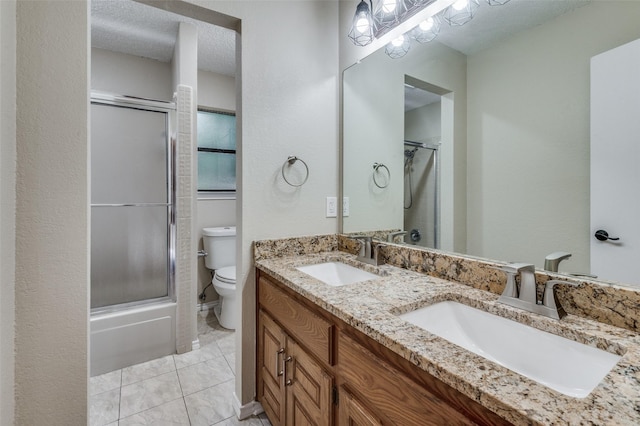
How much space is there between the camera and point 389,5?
1403 millimetres

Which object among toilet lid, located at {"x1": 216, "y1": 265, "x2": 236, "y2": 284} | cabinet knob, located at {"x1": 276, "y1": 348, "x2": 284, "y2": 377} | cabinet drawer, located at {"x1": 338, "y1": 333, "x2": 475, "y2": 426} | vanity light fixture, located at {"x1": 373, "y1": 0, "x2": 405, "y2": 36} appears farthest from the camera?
toilet lid, located at {"x1": 216, "y1": 265, "x2": 236, "y2": 284}

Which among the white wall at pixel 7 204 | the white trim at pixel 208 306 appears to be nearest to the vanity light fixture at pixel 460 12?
the white wall at pixel 7 204

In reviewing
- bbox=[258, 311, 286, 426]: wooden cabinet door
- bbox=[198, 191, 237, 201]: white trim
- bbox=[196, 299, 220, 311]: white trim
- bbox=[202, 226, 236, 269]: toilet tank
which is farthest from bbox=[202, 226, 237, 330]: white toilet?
bbox=[258, 311, 286, 426]: wooden cabinet door

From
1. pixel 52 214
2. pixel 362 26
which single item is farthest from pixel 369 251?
pixel 52 214

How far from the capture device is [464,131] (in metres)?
1.20

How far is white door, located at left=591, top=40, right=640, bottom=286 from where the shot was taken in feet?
2.55

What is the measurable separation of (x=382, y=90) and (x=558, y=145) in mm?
939

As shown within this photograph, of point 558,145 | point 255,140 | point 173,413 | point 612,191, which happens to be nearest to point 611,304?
point 612,191

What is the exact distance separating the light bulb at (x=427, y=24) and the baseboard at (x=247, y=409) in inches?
82.4

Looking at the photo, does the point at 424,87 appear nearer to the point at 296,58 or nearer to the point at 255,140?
the point at 296,58

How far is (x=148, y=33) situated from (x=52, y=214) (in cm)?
210

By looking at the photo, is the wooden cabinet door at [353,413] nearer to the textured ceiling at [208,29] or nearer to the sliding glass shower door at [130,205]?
the textured ceiling at [208,29]

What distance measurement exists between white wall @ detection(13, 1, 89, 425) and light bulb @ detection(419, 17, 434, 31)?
1.38 meters

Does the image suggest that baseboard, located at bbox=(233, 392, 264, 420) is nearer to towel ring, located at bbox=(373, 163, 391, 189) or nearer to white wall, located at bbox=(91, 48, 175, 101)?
towel ring, located at bbox=(373, 163, 391, 189)
